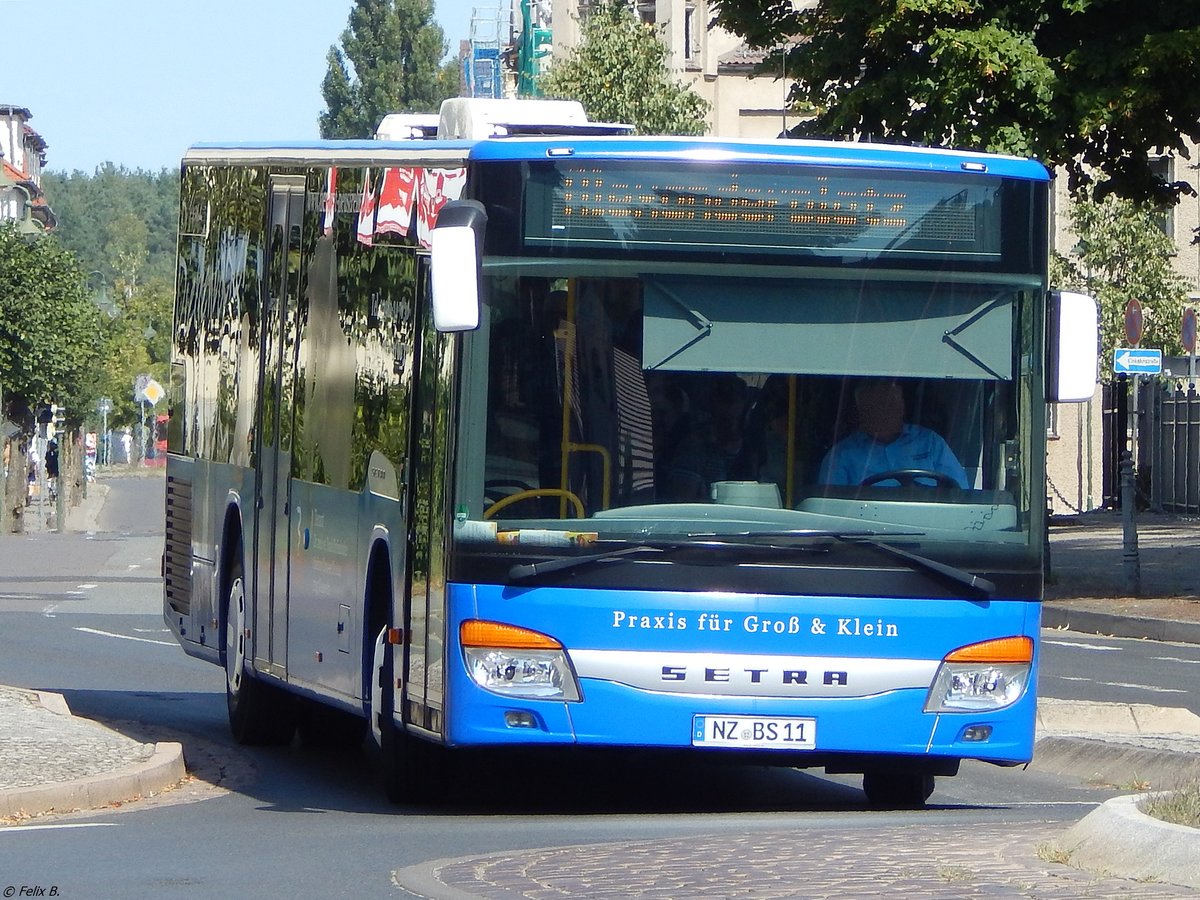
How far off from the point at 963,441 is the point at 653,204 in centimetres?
158

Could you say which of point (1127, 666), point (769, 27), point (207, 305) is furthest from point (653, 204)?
point (769, 27)

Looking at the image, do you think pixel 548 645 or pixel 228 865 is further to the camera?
pixel 548 645

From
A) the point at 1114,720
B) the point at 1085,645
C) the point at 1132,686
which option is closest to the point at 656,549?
the point at 1114,720

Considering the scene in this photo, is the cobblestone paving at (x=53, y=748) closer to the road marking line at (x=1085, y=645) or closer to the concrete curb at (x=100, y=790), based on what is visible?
the concrete curb at (x=100, y=790)

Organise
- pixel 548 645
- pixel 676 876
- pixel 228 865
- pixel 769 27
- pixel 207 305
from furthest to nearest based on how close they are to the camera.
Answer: pixel 769 27 < pixel 207 305 < pixel 548 645 < pixel 228 865 < pixel 676 876

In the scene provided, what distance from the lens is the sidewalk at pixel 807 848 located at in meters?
6.97

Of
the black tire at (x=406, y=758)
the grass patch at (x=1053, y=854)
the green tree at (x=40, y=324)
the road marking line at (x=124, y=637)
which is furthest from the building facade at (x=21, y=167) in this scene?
the grass patch at (x=1053, y=854)

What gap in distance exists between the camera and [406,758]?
10.1m

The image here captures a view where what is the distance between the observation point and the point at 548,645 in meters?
9.14

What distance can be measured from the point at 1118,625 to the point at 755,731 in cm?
1368

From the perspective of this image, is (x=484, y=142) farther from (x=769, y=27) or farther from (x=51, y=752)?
(x=769, y=27)

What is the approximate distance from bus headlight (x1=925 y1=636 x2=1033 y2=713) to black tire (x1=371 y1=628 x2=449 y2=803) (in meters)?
2.18

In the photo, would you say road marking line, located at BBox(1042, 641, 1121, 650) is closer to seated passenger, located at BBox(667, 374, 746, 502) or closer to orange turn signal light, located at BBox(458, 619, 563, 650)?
seated passenger, located at BBox(667, 374, 746, 502)

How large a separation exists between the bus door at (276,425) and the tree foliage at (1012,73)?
12.7 meters
